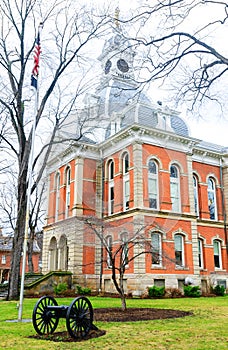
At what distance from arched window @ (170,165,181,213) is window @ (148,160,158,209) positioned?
1456mm

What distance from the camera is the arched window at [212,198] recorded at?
2674 centimetres

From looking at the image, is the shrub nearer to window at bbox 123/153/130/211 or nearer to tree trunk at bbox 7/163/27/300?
window at bbox 123/153/130/211

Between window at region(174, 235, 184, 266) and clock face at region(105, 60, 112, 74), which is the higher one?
clock face at region(105, 60, 112, 74)

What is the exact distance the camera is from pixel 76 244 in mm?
23484

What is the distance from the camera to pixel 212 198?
27.1 metres

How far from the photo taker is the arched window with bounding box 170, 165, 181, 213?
76.0 feet

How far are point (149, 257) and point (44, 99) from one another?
34.8 feet

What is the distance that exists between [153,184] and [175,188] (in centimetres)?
202

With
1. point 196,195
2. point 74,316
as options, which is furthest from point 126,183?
point 74,316

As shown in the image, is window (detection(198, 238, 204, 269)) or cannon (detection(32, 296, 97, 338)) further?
window (detection(198, 238, 204, 269))

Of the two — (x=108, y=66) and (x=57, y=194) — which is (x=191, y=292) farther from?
(x=108, y=66)

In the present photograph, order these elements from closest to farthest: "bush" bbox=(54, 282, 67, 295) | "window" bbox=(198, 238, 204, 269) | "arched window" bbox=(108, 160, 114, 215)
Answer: "bush" bbox=(54, 282, 67, 295) < "arched window" bbox=(108, 160, 114, 215) < "window" bbox=(198, 238, 204, 269)

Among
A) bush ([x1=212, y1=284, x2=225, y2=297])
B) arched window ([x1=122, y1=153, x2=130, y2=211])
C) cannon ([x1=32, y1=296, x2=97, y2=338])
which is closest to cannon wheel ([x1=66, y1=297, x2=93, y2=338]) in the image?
cannon ([x1=32, y1=296, x2=97, y2=338])

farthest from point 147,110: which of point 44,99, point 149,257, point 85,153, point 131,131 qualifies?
point 149,257
